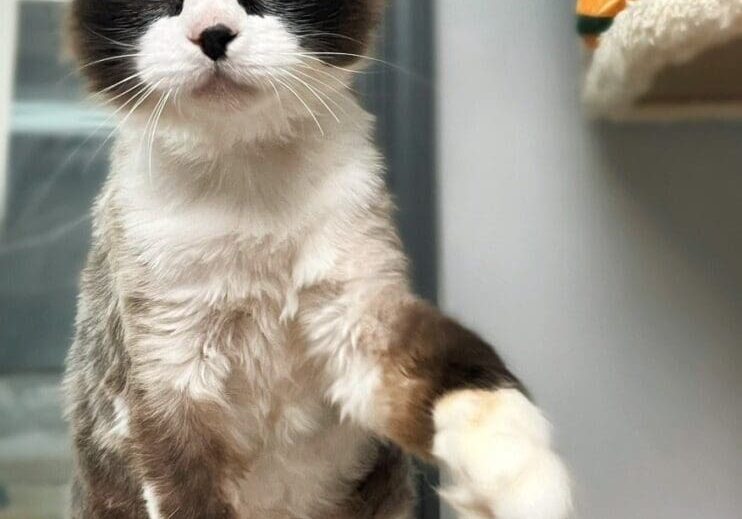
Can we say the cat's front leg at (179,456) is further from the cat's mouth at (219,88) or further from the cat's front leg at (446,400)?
the cat's mouth at (219,88)

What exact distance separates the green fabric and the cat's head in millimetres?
297

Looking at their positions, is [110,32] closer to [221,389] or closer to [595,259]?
[221,389]

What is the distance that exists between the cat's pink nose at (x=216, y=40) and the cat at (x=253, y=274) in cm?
2

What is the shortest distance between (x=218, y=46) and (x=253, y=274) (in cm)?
29

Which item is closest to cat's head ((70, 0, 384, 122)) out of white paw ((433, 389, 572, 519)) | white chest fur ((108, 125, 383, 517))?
white chest fur ((108, 125, 383, 517))

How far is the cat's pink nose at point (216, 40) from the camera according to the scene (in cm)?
88

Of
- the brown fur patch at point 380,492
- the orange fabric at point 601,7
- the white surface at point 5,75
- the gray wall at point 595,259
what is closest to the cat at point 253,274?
the brown fur patch at point 380,492

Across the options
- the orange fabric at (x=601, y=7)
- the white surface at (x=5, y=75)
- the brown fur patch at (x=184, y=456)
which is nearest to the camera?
Answer: the brown fur patch at (x=184, y=456)

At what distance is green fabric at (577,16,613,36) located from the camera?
1.16m

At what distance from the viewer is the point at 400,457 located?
1.26 meters

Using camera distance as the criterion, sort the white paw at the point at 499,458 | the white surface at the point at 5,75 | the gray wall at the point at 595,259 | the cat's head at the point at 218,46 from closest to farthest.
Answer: the white paw at the point at 499,458
the cat's head at the point at 218,46
the gray wall at the point at 595,259
the white surface at the point at 5,75

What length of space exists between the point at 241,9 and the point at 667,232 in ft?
2.87

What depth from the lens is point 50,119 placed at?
1.61 m

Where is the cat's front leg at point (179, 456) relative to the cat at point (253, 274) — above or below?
below
